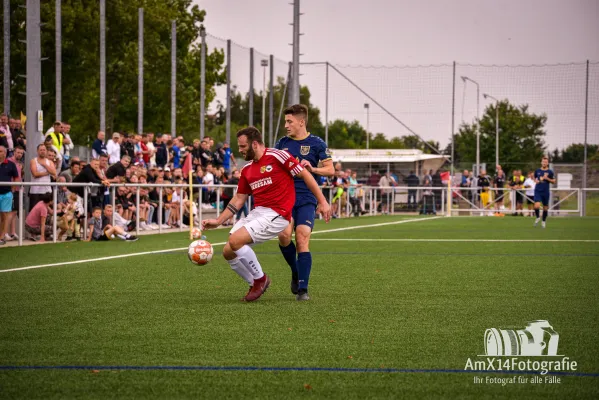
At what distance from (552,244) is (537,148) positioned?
133ft

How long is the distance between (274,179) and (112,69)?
97.2 ft

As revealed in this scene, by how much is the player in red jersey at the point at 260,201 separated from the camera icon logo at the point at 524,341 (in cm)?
274

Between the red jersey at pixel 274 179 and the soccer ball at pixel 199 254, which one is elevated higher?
the red jersey at pixel 274 179

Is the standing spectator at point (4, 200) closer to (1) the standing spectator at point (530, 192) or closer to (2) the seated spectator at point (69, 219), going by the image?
(2) the seated spectator at point (69, 219)

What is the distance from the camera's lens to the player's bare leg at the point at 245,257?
8984mm

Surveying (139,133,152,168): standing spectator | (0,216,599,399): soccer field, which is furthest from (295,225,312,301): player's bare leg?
(139,133,152,168): standing spectator

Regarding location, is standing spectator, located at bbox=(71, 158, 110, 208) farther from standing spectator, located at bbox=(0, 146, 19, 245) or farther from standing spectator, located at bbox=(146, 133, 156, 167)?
standing spectator, located at bbox=(146, 133, 156, 167)

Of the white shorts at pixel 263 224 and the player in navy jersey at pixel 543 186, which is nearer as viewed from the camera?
the white shorts at pixel 263 224

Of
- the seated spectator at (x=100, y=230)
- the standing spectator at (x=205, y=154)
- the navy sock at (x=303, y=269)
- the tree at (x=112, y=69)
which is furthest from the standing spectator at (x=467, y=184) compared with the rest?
the navy sock at (x=303, y=269)

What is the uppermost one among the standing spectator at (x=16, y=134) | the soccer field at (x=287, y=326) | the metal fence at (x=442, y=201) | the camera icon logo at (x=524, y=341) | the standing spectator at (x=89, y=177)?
the standing spectator at (x=16, y=134)

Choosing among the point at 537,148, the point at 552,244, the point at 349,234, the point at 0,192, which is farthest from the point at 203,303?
the point at 537,148

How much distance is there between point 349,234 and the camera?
855 inches

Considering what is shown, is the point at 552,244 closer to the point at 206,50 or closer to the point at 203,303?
the point at 203,303

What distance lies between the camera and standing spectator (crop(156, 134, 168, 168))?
24.8 meters
